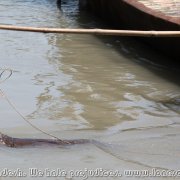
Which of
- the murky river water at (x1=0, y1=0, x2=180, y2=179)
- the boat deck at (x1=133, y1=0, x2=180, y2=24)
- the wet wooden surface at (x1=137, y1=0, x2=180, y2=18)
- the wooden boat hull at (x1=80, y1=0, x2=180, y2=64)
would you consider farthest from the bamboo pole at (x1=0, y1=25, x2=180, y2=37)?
the wet wooden surface at (x1=137, y1=0, x2=180, y2=18)

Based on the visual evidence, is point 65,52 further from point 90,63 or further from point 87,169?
point 87,169

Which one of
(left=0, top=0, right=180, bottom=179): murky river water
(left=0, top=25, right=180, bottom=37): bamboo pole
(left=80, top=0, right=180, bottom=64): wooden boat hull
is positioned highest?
(left=0, top=25, right=180, bottom=37): bamboo pole

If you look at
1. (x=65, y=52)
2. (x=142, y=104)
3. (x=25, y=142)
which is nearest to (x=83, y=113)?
(x=142, y=104)

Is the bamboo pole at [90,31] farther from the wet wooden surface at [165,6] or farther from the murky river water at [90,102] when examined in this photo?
the wet wooden surface at [165,6]

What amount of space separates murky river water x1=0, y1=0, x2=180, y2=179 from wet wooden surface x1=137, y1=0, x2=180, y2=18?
65 cm

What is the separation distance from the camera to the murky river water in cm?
385

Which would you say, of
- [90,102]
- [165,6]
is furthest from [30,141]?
[165,6]

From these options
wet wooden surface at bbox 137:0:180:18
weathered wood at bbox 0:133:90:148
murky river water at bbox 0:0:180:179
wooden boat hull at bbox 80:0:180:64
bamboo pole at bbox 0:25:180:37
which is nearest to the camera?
murky river water at bbox 0:0:180:179

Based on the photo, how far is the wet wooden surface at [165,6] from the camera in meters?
7.38

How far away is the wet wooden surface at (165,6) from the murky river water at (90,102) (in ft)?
2.13

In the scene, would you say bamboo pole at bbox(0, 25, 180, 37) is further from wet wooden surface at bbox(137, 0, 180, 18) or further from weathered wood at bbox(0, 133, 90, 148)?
wet wooden surface at bbox(137, 0, 180, 18)

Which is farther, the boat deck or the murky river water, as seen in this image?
the boat deck

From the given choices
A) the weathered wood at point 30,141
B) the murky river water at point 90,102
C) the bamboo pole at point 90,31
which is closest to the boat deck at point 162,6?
the murky river water at point 90,102

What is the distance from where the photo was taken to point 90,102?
527 cm
